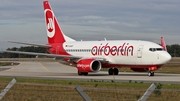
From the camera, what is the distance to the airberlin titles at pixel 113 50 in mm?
43372

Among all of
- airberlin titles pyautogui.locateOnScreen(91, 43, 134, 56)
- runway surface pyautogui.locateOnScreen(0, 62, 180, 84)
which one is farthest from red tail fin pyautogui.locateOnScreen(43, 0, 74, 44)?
airberlin titles pyautogui.locateOnScreen(91, 43, 134, 56)

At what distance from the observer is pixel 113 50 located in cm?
4484

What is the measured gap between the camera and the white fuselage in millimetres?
41688

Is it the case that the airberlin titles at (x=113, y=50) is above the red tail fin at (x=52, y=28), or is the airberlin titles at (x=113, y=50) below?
below

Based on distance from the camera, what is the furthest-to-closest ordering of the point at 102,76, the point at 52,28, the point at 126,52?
the point at 52,28 < the point at 126,52 < the point at 102,76

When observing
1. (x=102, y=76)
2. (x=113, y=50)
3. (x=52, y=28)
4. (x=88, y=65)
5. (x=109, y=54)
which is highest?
(x=52, y=28)

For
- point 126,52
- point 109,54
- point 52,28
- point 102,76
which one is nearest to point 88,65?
point 102,76

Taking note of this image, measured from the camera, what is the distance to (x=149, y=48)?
138 ft

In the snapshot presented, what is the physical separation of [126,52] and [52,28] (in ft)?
42.3

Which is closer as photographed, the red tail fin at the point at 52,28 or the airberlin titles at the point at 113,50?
the airberlin titles at the point at 113,50

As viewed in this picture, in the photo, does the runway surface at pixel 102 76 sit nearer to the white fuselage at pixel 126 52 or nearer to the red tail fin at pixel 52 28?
the white fuselage at pixel 126 52

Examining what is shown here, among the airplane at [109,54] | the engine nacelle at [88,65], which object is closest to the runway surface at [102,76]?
the engine nacelle at [88,65]

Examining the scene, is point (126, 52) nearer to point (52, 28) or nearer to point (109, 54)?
point (109, 54)

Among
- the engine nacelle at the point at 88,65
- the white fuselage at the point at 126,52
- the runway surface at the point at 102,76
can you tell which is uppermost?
the white fuselage at the point at 126,52
